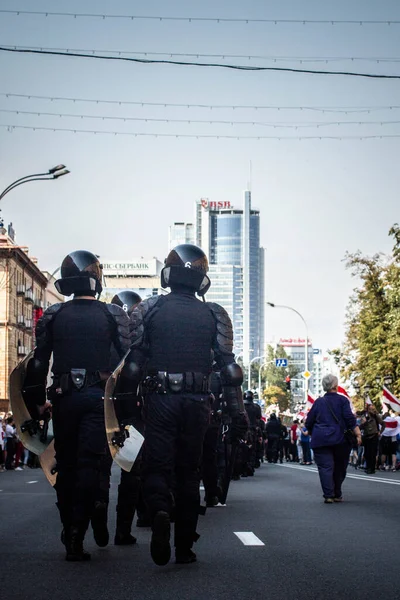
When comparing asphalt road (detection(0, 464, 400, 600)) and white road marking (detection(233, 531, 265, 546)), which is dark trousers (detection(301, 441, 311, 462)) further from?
white road marking (detection(233, 531, 265, 546))

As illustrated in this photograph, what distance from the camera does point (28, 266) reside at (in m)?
93.6

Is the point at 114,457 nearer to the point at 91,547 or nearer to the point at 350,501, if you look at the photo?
the point at 91,547

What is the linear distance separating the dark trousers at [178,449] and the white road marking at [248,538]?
4.62 feet

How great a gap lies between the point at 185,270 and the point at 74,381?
3.71 feet

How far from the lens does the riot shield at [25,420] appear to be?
9.07m

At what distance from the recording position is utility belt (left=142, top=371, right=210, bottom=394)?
7797 millimetres

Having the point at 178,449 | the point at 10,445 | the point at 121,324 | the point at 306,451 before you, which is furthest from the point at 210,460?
the point at 306,451

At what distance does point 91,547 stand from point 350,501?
6651 mm

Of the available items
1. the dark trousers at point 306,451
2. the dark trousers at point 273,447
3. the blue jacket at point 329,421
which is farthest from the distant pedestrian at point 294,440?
the blue jacket at point 329,421

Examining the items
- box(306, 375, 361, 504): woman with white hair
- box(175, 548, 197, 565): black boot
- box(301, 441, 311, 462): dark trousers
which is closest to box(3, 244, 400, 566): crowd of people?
box(175, 548, 197, 565): black boot

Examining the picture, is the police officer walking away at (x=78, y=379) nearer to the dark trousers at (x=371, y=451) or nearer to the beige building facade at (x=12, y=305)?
the dark trousers at (x=371, y=451)

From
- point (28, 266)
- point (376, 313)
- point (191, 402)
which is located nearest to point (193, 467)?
point (191, 402)

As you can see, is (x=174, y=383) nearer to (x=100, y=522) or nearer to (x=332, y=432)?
(x=100, y=522)

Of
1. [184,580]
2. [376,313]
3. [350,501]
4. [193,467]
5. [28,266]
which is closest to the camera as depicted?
[184,580]
